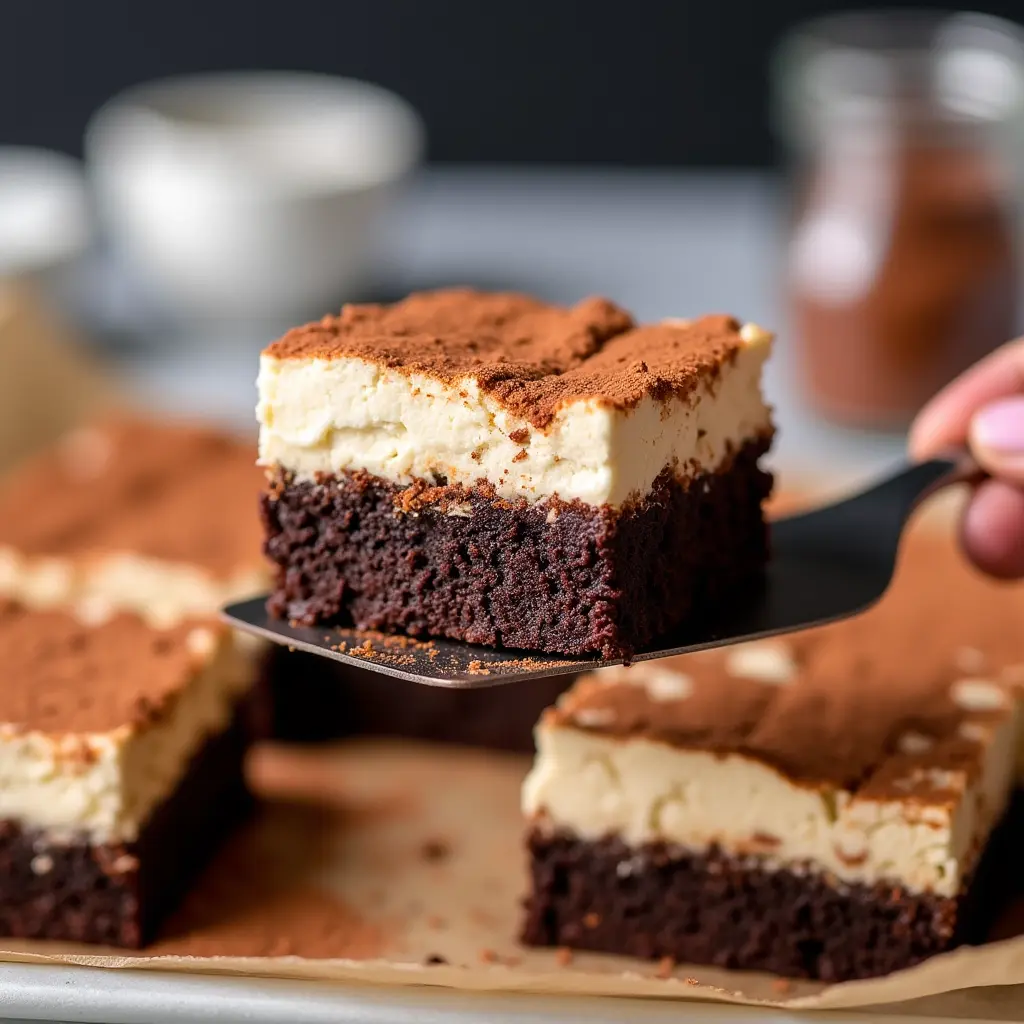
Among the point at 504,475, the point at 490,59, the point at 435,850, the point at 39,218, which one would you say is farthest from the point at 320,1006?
the point at 490,59

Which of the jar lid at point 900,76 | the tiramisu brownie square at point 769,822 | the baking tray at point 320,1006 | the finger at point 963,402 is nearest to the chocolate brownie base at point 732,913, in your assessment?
the tiramisu brownie square at point 769,822

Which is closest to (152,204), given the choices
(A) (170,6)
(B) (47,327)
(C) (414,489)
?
(B) (47,327)

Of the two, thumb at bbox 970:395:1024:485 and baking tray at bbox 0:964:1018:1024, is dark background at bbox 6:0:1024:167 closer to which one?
thumb at bbox 970:395:1024:485

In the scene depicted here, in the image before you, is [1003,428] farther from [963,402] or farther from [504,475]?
[504,475]

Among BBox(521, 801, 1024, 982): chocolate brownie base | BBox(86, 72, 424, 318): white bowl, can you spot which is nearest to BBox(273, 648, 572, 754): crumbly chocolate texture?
BBox(521, 801, 1024, 982): chocolate brownie base

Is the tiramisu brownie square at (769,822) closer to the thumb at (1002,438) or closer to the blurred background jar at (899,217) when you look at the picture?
the thumb at (1002,438)
